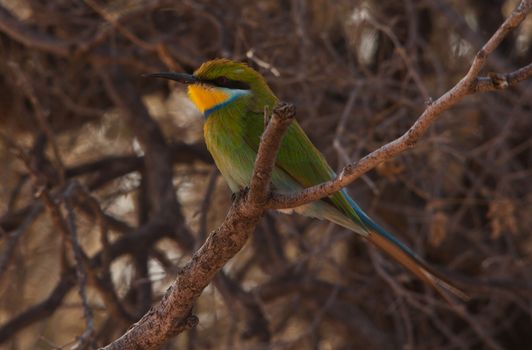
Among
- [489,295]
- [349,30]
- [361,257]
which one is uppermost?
[349,30]

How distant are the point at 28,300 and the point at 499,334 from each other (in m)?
2.35

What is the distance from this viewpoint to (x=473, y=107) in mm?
3512

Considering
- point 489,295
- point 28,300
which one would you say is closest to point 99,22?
point 28,300

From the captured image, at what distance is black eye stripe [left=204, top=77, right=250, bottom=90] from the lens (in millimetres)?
2590

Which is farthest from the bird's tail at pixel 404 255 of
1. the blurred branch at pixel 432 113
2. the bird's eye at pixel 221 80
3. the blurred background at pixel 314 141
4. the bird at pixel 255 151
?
the blurred branch at pixel 432 113

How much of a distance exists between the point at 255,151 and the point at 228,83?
11.4 inches

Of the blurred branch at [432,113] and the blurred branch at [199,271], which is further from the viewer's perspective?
the blurred branch at [199,271]

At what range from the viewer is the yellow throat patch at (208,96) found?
2.56m

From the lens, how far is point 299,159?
98.2 inches

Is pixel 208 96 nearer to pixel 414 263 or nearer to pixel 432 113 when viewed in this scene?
pixel 414 263

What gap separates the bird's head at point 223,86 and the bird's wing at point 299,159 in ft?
0.37

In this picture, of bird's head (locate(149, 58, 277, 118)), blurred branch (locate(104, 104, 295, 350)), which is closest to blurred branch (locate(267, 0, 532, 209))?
blurred branch (locate(104, 104, 295, 350))

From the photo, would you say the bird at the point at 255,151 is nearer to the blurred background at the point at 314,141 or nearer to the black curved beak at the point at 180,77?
the black curved beak at the point at 180,77

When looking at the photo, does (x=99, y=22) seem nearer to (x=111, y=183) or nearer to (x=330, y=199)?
(x=111, y=183)
